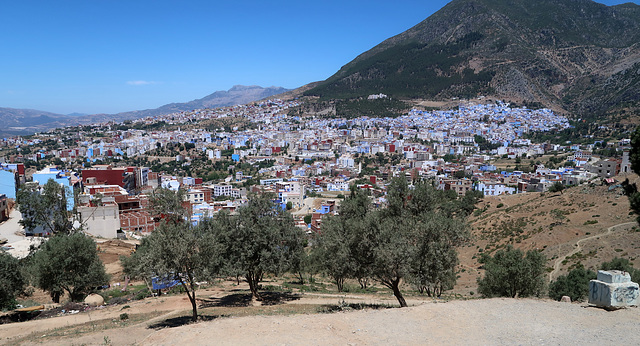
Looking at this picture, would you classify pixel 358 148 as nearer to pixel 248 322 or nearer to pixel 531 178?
pixel 531 178

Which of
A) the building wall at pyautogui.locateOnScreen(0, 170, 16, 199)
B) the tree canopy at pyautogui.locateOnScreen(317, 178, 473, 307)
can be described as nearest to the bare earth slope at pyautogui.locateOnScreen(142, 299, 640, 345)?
the tree canopy at pyautogui.locateOnScreen(317, 178, 473, 307)

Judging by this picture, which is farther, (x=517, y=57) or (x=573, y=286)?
(x=517, y=57)

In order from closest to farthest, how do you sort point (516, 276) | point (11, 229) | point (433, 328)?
point (433, 328), point (516, 276), point (11, 229)

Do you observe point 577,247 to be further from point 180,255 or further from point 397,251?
point 180,255

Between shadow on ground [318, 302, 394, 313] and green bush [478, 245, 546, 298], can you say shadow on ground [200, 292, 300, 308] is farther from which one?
green bush [478, 245, 546, 298]

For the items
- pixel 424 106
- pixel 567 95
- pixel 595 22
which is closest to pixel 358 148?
pixel 424 106

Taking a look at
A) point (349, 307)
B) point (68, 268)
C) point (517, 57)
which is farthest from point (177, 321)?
point (517, 57)

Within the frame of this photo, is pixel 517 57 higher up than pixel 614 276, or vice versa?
pixel 517 57
